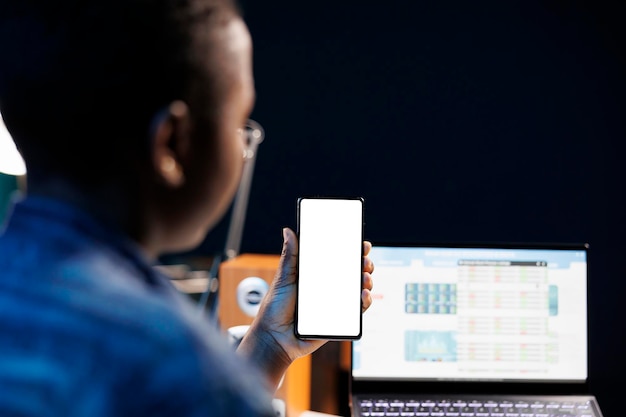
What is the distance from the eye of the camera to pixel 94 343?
1.24ft

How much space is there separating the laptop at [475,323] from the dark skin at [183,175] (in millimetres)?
912

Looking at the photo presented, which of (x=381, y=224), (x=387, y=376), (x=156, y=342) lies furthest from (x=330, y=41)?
(x=156, y=342)

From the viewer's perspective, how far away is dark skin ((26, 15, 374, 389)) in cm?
46

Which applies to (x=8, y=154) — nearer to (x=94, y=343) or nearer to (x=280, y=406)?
(x=280, y=406)

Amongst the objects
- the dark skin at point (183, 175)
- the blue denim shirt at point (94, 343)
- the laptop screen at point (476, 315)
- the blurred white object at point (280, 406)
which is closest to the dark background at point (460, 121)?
the laptop screen at point (476, 315)

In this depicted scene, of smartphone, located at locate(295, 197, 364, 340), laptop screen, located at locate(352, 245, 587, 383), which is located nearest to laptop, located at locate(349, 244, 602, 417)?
laptop screen, located at locate(352, 245, 587, 383)

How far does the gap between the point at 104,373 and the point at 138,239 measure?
0.13m

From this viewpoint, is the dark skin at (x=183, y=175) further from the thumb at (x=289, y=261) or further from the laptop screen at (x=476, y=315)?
the laptop screen at (x=476, y=315)

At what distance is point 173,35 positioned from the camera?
45 centimetres

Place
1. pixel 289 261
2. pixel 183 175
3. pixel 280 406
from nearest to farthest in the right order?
pixel 183 175 → pixel 289 261 → pixel 280 406

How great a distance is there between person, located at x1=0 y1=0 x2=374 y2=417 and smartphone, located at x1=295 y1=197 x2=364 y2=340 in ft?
1.96

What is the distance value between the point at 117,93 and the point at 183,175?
3.0 inches

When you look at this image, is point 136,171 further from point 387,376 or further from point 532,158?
point 532,158

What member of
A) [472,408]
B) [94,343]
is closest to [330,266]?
[472,408]
